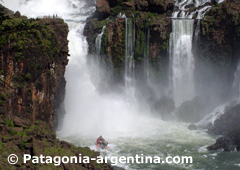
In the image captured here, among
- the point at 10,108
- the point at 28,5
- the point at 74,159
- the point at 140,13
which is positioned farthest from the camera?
the point at 28,5

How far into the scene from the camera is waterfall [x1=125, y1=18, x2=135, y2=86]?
38875 mm

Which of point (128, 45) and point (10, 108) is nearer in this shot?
point (10, 108)

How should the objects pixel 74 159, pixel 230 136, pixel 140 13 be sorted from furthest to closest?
pixel 140 13
pixel 230 136
pixel 74 159

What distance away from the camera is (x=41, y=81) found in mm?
23312

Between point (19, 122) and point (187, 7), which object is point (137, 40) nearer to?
point (187, 7)

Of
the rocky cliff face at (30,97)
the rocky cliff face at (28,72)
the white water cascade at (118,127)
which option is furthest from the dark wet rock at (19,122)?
the white water cascade at (118,127)

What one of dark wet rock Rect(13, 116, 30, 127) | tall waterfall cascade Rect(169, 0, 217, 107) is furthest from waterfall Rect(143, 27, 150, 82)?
dark wet rock Rect(13, 116, 30, 127)

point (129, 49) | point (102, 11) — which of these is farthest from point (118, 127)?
point (102, 11)

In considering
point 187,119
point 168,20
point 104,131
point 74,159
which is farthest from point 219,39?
point 74,159

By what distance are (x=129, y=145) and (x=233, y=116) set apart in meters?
12.5

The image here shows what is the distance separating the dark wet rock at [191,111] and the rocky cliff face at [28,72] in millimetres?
17290

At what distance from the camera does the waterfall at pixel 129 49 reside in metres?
38.9

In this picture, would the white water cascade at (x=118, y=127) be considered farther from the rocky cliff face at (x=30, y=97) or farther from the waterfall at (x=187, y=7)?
the waterfall at (x=187, y=7)

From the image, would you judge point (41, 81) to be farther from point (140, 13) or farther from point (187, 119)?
point (140, 13)
